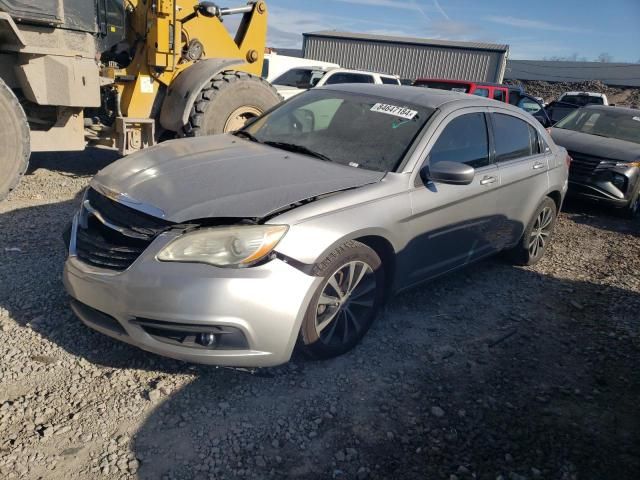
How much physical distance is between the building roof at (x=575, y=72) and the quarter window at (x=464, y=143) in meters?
35.3

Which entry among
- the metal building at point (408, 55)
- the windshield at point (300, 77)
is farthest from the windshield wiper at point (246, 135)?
the metal building at point (408, 55)

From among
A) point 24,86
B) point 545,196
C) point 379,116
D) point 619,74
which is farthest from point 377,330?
point 619,74

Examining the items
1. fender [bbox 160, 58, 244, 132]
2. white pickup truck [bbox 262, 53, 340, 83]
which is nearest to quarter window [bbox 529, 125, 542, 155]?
fender [bbox 160, 58, 244, 132]

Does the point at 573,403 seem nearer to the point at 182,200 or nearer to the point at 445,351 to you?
the point at 445,351

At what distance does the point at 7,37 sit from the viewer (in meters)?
5.05

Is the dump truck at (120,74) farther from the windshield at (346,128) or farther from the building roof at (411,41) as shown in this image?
the building roof at (411,41)

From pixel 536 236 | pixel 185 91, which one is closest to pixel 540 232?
pixel 536 236

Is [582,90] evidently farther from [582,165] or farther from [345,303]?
[345,303]

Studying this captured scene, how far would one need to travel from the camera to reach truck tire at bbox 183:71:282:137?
6484 mm

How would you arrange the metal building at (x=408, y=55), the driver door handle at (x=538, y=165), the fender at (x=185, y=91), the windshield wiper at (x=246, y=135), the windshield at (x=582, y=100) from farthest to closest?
the metal building at (x=408, y=55) → the windshield at (x=582, y=100) → the fender at (x=185, y=91) → the driver door handle at (x=538, y=165) → the windshield wiper at (x=246, y=135)

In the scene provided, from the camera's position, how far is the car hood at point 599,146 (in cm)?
787

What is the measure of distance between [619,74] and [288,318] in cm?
3922

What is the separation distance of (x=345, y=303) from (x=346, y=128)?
1418mm

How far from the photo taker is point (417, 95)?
4133 mm
